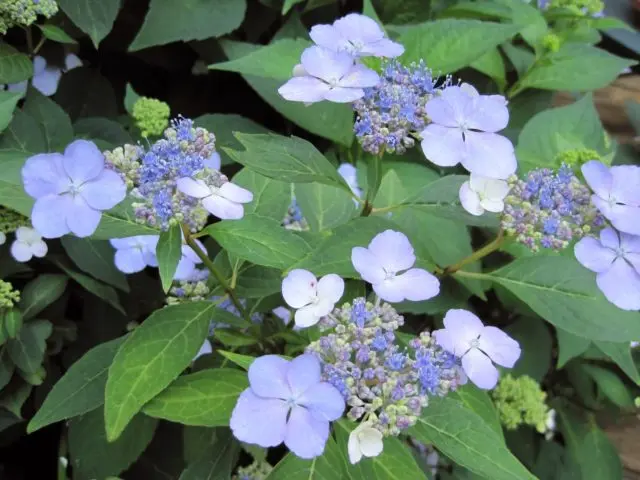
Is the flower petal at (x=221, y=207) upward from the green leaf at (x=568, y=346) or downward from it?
upward

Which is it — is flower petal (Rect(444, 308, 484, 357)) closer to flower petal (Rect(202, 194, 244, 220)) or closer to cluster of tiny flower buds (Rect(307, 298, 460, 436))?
cluster of tiny flower buds (Rect(307, 298, 460, 436))

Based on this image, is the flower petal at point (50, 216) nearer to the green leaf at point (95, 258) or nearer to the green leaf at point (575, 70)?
the green leaf at point (95, 258)

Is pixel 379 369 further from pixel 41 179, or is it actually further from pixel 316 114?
pixel 316 114

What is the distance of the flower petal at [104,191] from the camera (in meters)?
0.64

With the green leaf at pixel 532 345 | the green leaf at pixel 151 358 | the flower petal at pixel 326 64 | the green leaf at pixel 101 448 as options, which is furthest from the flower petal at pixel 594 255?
the green leaf at pixel 101 448

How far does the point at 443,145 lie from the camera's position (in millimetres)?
726

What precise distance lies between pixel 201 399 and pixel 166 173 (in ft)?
0.81

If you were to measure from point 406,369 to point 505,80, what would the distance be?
907 mm

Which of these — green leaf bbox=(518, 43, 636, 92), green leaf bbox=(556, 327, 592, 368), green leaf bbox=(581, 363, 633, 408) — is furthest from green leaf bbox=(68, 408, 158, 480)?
green leaf bbox=(518, 43, 636, 92)

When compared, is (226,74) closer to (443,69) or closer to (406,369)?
(443,69)

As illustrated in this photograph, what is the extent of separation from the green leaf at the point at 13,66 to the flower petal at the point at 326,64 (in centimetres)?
52

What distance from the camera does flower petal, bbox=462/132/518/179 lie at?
72cm

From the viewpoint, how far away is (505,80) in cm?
136

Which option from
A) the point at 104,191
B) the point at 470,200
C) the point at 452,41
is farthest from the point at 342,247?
the point at 452,41
